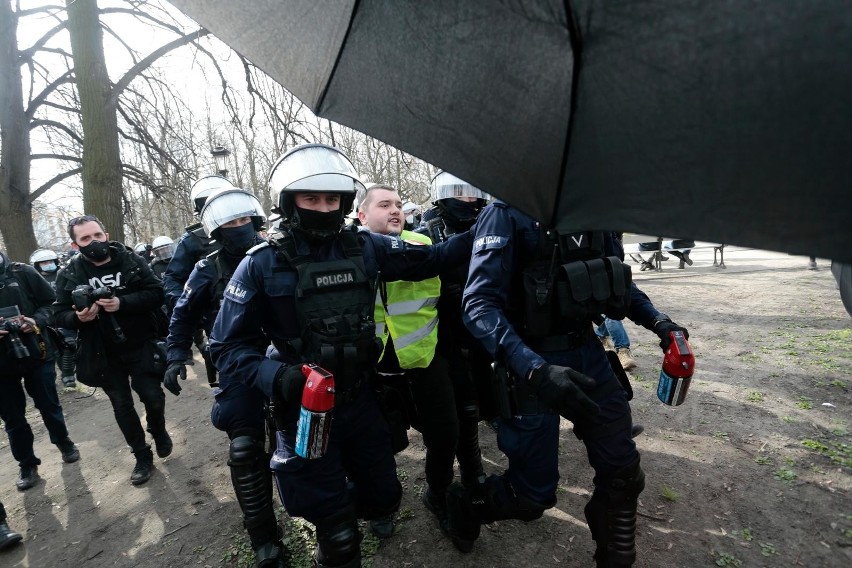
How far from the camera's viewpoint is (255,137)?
7258 millimetres

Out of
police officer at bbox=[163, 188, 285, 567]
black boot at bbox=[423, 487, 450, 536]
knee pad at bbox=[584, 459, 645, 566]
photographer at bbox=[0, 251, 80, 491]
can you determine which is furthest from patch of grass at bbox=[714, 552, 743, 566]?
photographer at bbox=[0, 251, 80, 491]

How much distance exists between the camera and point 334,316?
226 centimetres

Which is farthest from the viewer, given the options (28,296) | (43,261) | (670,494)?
(43,261)

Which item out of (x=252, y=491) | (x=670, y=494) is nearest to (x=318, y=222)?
(x=252, y=491)

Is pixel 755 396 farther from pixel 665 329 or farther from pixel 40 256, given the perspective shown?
pixel 40 256

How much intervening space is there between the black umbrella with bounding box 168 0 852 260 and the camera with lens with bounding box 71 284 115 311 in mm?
3586

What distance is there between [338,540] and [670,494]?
84.6 inches

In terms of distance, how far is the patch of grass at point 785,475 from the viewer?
3.08 metres

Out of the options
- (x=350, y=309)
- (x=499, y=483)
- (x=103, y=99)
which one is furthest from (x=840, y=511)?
(x=103, y=99)

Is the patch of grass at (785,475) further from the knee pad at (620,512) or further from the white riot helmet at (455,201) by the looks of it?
the white riot helmet at (455,201)

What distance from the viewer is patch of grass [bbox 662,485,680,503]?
3005mm

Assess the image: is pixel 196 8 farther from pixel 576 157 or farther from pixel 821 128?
pixel 821 128

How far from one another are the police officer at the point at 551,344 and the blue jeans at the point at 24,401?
175 inches

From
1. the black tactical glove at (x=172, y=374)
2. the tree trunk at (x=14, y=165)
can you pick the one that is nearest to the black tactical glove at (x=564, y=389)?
the black tactical glove at (x=172, y=374)
